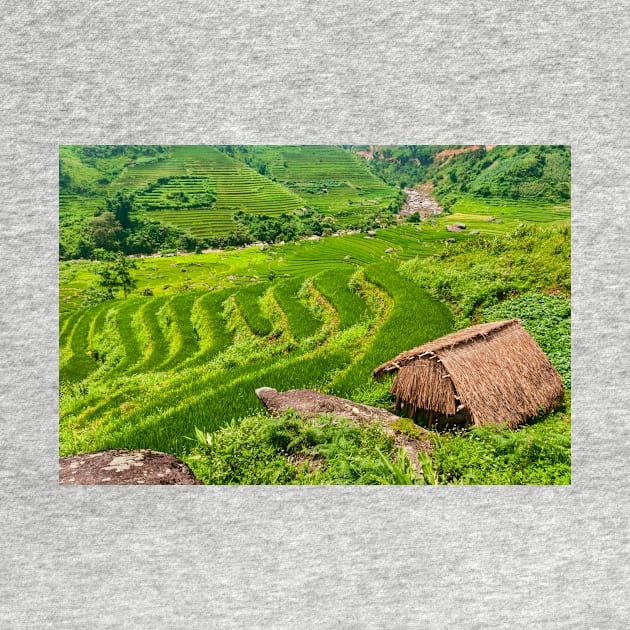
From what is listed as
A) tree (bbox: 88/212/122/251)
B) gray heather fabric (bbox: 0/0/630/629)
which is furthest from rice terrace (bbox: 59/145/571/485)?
gray heather fabric (bbox: 0/0/630/629)

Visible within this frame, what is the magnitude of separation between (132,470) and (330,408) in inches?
51.0

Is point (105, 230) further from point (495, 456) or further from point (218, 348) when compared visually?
point (495, 456)

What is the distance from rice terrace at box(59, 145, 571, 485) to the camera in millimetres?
2715

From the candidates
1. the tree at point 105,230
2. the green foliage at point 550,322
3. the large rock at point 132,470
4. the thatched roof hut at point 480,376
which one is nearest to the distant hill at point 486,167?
the green foliage at point 550,322

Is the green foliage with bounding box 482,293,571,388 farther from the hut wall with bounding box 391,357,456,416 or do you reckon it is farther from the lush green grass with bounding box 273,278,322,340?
the lush green grass with bounding box 273,278,322,340

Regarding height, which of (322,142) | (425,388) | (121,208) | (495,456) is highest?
(322,142)

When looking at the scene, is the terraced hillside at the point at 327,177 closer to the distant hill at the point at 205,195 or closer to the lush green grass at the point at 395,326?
Result: the distant hill at the point at 205,195

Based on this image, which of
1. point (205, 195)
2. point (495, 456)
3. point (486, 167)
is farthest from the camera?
point (205, 195)

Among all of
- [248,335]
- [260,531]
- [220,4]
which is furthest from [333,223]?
[260,531]

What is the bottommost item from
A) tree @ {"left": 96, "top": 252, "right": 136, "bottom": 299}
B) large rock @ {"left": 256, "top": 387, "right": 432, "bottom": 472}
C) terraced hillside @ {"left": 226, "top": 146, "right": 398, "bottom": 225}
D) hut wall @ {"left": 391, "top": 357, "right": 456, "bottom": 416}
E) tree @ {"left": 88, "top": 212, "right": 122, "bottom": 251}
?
large rock @ {"left": 256, "top": 387, "right": 432, "bottom": 472}

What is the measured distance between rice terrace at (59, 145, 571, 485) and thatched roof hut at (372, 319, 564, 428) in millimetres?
13

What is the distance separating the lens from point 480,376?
2734 mm

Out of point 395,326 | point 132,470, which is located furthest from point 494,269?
point 132,470

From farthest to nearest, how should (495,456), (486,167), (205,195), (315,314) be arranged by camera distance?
1. (315,314)
2. (205,195)
3. (486,167)
4. (495,456)
